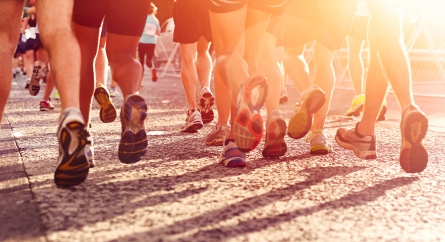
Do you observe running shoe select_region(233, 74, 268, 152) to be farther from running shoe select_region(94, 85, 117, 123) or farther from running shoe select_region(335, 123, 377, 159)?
running shoe select_region(94, 85, 117, 123)

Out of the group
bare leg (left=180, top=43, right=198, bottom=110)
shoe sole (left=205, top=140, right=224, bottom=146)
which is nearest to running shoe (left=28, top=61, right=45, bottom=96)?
bare leg (left=180, top=43, right=198, bottom=110)

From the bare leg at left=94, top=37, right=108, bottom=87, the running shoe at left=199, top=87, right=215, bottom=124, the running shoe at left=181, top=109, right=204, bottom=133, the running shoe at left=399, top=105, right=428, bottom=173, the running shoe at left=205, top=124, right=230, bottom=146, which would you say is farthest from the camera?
the bare leg at left=94, top=37, right=108, bottom=87

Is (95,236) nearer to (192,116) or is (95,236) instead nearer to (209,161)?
(209,161)

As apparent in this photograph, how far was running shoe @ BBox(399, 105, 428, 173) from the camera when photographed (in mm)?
2713

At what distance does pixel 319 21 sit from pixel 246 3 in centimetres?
79

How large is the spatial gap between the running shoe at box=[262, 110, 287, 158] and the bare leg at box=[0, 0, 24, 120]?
4.39ft

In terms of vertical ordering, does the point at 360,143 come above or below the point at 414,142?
below

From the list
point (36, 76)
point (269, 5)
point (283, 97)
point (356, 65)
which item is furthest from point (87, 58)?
point (283, 97)

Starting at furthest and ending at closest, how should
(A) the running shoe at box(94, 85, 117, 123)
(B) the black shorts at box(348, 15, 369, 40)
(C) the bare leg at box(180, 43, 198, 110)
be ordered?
(B) the black shorts at box(348, 15, 369, 40) → (C) the bare leg at box(180, 43, 198, 110) → (A) the running shoe at box(94, 85, 117, 123)

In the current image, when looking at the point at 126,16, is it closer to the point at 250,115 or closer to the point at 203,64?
the point at 250,115

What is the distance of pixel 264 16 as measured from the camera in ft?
10.3

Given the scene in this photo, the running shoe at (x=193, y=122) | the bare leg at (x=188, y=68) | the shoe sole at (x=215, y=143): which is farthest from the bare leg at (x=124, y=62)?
the bare leg at (x=188, y=68)

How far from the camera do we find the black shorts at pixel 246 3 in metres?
2.91

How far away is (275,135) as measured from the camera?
10.2ft
